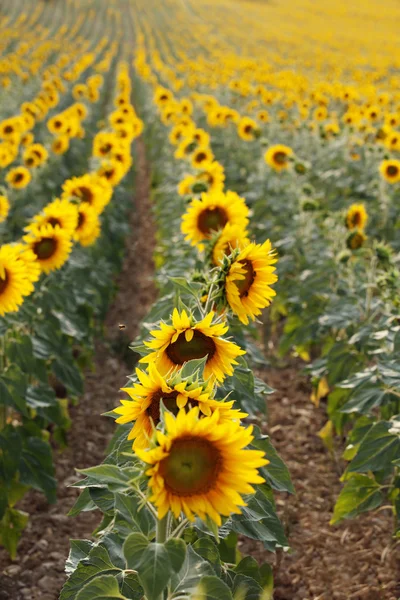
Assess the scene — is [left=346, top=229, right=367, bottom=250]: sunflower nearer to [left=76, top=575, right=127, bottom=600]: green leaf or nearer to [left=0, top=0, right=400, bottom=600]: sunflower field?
[left=0, top=0, right=400, bottom=600]: sunflower field

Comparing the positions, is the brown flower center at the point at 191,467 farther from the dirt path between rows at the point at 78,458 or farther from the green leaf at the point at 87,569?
the dirt path between rows at the point at 78,458

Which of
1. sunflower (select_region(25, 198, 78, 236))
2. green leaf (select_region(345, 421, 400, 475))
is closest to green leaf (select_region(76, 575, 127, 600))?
green leaf (select_region(345, 421, 400, 475))

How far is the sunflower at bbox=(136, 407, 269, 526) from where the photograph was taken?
1.43 m

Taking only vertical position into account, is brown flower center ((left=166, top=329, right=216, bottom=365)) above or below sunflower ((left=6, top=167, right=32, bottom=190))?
below

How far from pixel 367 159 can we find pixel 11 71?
534 inches

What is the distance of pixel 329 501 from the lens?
4105 millimetres

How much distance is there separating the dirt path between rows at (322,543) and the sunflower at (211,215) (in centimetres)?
160

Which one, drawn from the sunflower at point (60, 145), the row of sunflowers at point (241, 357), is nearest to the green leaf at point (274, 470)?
the row of sunflowers at point (241, 357)

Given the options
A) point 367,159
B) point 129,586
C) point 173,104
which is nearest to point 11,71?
point 173,104

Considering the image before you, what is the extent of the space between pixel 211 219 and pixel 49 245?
3.01 ft

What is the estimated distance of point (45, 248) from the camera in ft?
12.7

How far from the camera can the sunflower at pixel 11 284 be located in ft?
9.89

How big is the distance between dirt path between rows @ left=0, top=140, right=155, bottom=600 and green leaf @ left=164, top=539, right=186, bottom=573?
960 mm

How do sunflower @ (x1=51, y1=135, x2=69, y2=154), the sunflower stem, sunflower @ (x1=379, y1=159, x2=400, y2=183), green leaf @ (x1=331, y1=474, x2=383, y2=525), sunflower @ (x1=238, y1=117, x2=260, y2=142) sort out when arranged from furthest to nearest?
sunflower @ (x1=238, y1=117, x2=260, y2=142)
sunflower @ (x1=51, y1=135, x2=69, y2=154)
sunflower @ (x1=379, y1=159, x2=400, y2=183)
green leaf @ (x1=331, y1=474, x2=383, y2=525)
the sunflower stem
